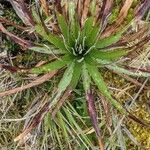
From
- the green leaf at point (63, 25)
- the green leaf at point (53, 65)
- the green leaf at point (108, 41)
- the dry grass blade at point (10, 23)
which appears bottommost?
the green leaf at point (108, 41)

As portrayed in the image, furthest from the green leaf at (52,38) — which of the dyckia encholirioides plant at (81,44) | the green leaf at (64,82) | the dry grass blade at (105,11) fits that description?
the dry grass blade at (105,11)

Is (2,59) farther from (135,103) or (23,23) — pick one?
(135,103)

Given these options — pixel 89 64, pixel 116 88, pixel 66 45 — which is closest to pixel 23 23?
pixel 66 45

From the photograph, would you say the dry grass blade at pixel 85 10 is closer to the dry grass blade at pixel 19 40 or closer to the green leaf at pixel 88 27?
the green leaf at pixel 88 27

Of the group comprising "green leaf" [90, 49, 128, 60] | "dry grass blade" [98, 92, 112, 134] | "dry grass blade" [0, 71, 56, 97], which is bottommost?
"dry grass blade" [98, 92, 112, 134]

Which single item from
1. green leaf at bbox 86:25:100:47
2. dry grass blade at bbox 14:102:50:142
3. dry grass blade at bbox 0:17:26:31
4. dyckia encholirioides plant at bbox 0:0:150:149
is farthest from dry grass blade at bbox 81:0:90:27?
dry grass blade at bbox 14:102:50:142

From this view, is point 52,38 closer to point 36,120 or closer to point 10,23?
point 10,23

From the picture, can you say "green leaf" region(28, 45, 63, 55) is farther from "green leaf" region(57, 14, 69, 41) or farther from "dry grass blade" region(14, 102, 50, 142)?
"dry grass blade" region(14, 102, 50, 142)
